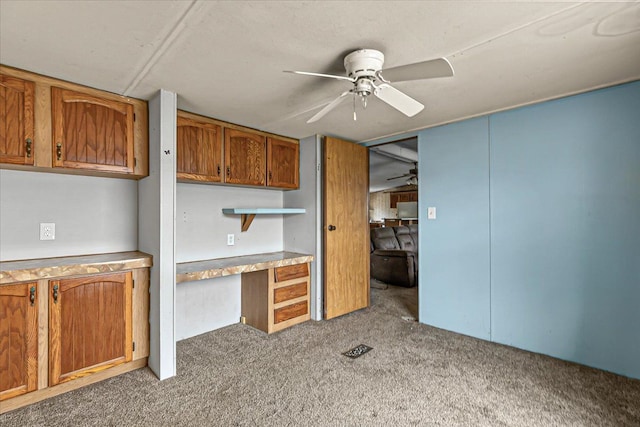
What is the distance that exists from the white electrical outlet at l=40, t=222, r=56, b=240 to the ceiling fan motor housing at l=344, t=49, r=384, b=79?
7.57 ft

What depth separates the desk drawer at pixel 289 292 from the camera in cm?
314

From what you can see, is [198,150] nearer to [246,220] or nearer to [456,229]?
[246,220]

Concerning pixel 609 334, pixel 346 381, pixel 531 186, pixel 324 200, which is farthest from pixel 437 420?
pixel 324 200

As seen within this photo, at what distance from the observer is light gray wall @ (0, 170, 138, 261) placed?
2.13 meters

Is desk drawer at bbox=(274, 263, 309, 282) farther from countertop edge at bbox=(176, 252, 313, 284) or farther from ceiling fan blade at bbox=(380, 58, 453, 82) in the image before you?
ceiling fan blade at bbox=(380, 58, 453, 82)

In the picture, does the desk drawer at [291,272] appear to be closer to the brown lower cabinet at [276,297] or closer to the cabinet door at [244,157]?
the brown lower cabinet at [276,297]

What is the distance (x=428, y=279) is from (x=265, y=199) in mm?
1976

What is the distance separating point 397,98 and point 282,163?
186 centimetres


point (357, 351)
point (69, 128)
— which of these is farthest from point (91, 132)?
point (357, 351)

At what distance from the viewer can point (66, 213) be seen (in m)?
2.34

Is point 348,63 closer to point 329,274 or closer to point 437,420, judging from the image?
point 437,420

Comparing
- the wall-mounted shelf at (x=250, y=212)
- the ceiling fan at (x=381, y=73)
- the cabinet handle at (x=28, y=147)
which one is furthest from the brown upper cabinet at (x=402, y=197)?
the cabinet handle at (x=28, y=147)

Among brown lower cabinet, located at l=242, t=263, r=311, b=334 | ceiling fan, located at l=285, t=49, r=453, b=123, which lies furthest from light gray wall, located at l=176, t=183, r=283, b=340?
ceiling fan, located at l=285, t=49, r=453, b=123

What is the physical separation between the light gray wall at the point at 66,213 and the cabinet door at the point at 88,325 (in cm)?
45
